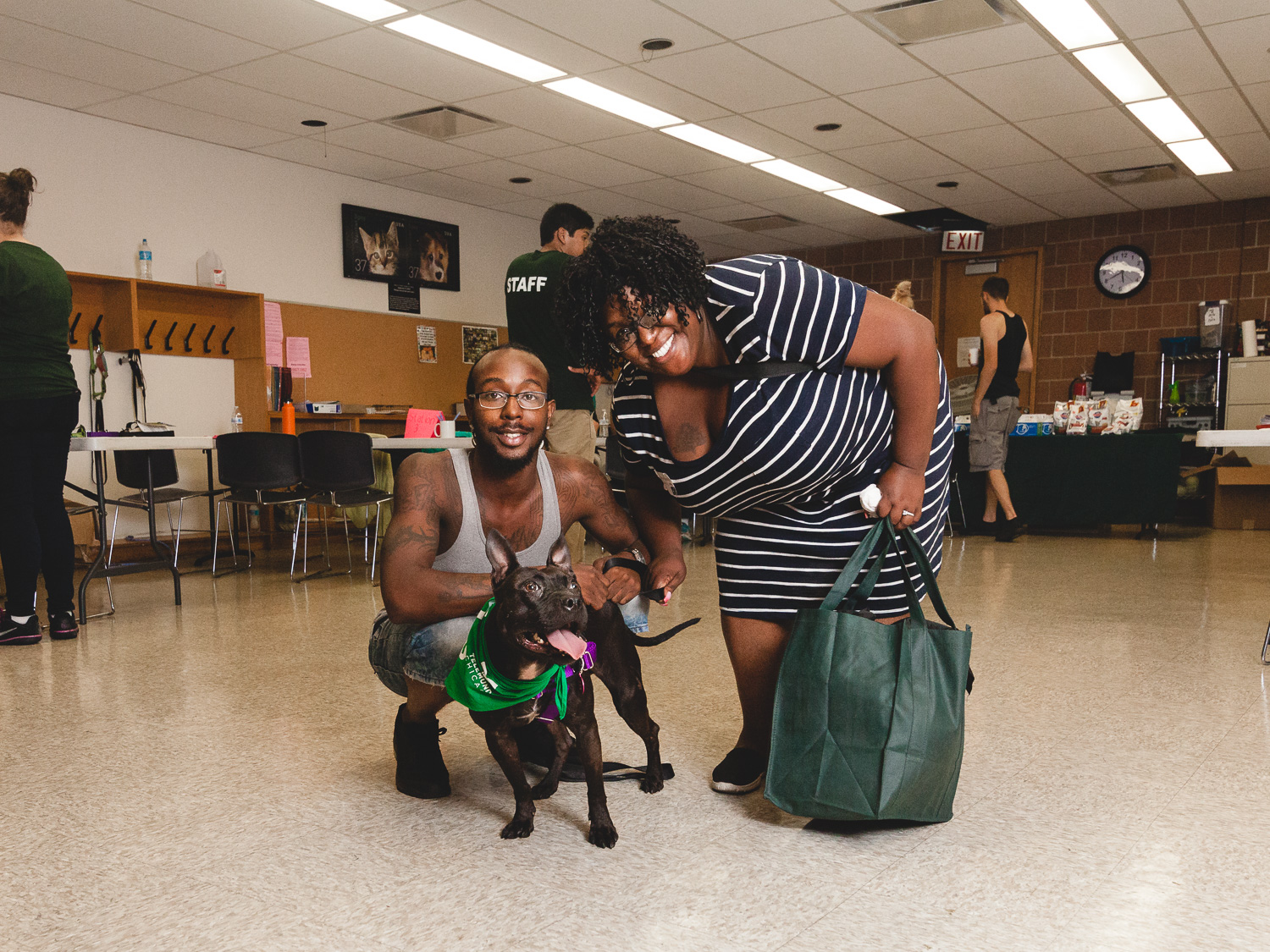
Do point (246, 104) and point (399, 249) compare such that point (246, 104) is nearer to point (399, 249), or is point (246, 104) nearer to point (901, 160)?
point (399, 249)

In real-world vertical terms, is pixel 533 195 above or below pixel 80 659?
above

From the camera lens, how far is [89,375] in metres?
5.78

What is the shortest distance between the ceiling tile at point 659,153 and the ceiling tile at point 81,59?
2.62 metres

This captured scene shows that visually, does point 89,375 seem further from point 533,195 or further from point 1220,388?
point 1220,388

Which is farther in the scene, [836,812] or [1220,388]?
[1220,388]

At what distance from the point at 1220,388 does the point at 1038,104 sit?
3.82 meters

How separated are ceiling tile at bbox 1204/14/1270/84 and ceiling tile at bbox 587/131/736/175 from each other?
10.0ft

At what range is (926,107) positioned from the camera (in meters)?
5.96

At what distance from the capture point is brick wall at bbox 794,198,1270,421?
338 inches

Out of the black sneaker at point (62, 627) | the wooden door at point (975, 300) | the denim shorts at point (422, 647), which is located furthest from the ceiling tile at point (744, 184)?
the denim shorts at point (422, 647)

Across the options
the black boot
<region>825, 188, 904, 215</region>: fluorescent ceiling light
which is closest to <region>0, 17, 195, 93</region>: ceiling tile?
the black boot

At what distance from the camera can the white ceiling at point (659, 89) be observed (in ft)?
15.2

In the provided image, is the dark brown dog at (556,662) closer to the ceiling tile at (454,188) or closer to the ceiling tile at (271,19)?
the ceiling tile at (271,19)

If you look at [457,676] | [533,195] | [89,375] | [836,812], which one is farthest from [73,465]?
[836,812]
